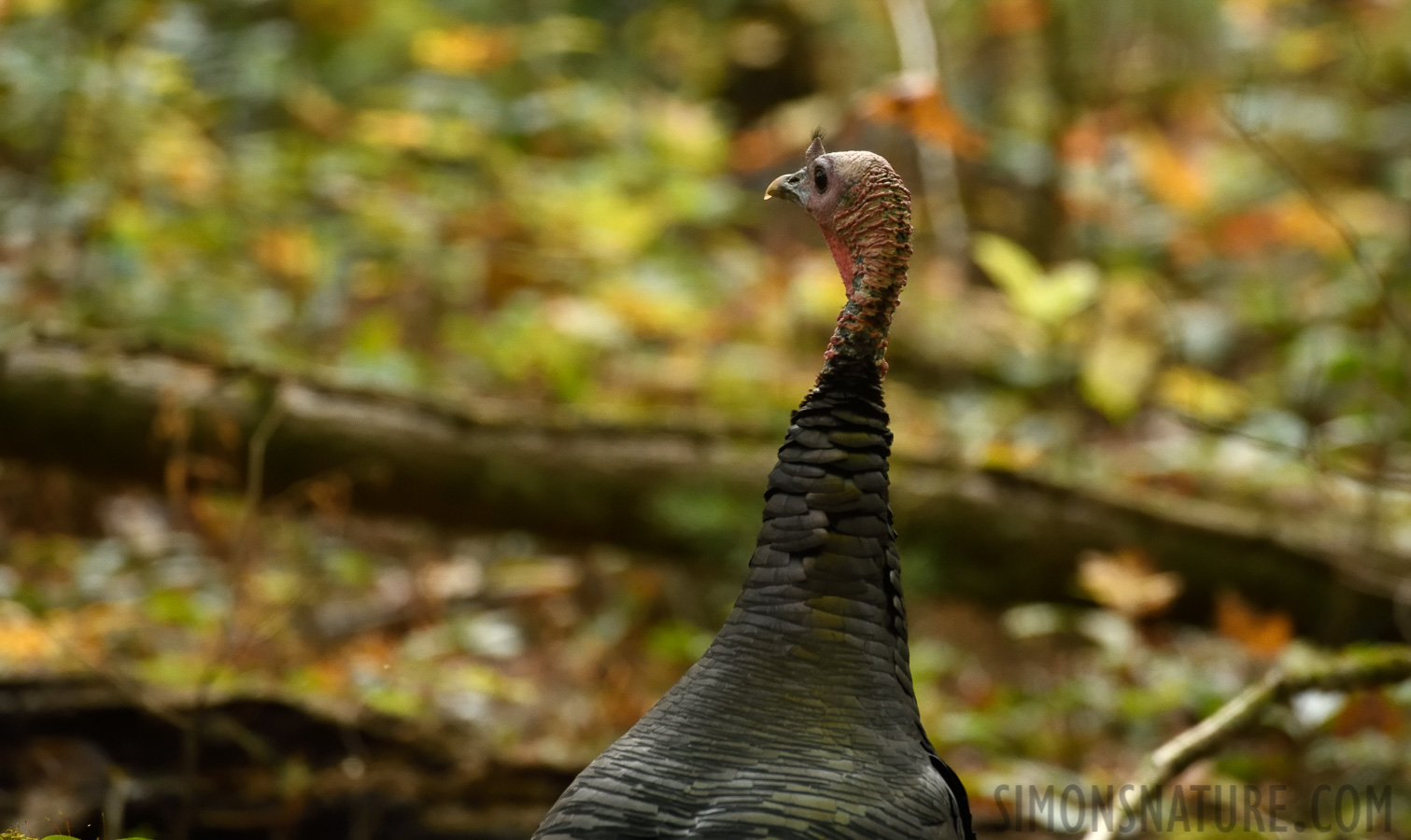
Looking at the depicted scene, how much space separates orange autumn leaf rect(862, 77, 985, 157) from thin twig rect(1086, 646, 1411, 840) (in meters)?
1.95

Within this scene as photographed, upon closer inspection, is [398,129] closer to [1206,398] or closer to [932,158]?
[932,158]

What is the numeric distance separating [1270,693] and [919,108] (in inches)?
85.1

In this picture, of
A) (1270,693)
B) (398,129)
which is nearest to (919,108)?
(1270,693)

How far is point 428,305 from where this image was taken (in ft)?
26.4

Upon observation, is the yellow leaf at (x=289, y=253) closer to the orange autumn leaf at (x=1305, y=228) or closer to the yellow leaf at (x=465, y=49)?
the yellow leaf at (x=465, y=49)

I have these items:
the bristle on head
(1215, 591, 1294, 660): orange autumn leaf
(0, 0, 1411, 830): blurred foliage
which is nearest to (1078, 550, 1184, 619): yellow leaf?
(0, 0, 1411, 830): blurred foliage

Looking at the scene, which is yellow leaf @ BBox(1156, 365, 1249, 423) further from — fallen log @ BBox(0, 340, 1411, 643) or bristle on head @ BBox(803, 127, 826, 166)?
bristle on head @ BBox(803, 127, 826, 166)

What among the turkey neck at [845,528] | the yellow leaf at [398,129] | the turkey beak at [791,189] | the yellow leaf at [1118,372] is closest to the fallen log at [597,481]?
the yellow leaf at [1118,372]

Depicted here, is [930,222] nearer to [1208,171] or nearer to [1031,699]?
[1208,171]

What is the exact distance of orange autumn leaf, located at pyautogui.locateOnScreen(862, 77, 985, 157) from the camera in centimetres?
398

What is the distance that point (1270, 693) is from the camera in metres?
3.45

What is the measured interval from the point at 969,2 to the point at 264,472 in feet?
21.3

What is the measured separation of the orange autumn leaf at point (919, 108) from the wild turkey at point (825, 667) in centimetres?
184

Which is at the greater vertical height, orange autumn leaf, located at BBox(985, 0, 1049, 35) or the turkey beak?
orange autumn leaf, located at BBox(985, 0, 1049, 35)
